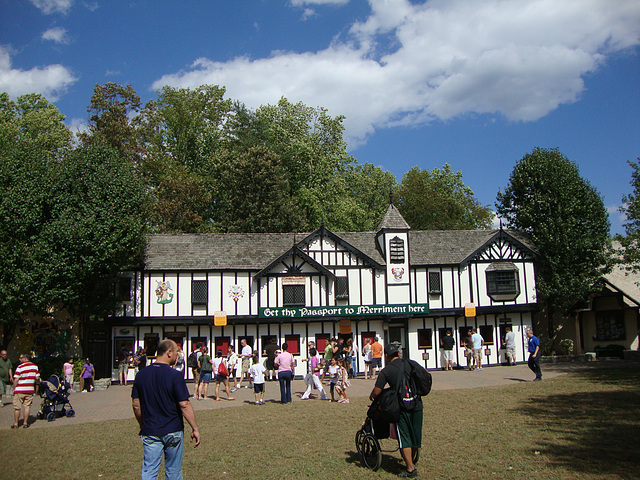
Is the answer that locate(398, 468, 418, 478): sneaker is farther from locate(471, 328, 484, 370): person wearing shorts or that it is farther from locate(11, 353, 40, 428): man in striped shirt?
locate(471, 328, 484, 370): person wearing shorts

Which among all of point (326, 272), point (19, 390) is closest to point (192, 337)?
point (326, 272)

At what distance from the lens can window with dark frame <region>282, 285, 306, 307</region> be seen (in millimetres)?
26141

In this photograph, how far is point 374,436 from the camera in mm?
8469

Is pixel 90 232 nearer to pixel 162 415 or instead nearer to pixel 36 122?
pixel 162 415

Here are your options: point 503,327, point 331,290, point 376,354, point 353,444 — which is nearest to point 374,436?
point 353,444

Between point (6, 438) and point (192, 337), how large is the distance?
13.2 metres

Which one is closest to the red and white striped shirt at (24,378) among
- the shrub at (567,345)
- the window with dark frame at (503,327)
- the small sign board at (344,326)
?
the small sign board at (344,326)

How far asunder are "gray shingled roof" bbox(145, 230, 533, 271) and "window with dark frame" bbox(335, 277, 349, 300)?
1980 mm

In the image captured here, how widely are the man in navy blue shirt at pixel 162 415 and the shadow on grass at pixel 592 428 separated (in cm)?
588

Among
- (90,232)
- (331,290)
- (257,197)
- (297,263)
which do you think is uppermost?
(257,197)

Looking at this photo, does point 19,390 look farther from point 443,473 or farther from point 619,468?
point 619,468

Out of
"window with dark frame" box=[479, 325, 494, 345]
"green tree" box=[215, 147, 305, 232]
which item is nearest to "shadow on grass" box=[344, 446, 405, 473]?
"window with dark frame" box=[479, 325, 494, 345]

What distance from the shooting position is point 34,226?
21906 mm

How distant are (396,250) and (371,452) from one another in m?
19.8
